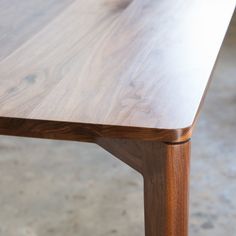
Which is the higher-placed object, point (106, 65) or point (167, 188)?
point (106, 65)

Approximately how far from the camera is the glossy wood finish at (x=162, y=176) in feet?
2.36

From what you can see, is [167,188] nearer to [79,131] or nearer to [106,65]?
[79,131]

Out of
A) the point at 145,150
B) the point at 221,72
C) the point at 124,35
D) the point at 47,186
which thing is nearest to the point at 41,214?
the point at 47,186

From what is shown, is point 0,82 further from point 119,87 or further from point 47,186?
point 47,186

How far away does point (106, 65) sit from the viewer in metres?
0.89

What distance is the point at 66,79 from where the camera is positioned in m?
0.84

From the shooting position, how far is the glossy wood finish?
0.72m

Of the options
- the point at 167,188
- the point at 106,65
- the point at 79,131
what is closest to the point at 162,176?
the point at 167,188

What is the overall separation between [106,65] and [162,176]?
256 millimetres

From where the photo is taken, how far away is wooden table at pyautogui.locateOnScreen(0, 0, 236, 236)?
72 centimetres

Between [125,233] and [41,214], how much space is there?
0.24m

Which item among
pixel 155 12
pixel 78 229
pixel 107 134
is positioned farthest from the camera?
pixel 78 229

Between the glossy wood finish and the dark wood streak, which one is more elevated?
the dark wood streak

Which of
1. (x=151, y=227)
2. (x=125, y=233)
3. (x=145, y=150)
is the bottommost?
(x=125, y=233)
